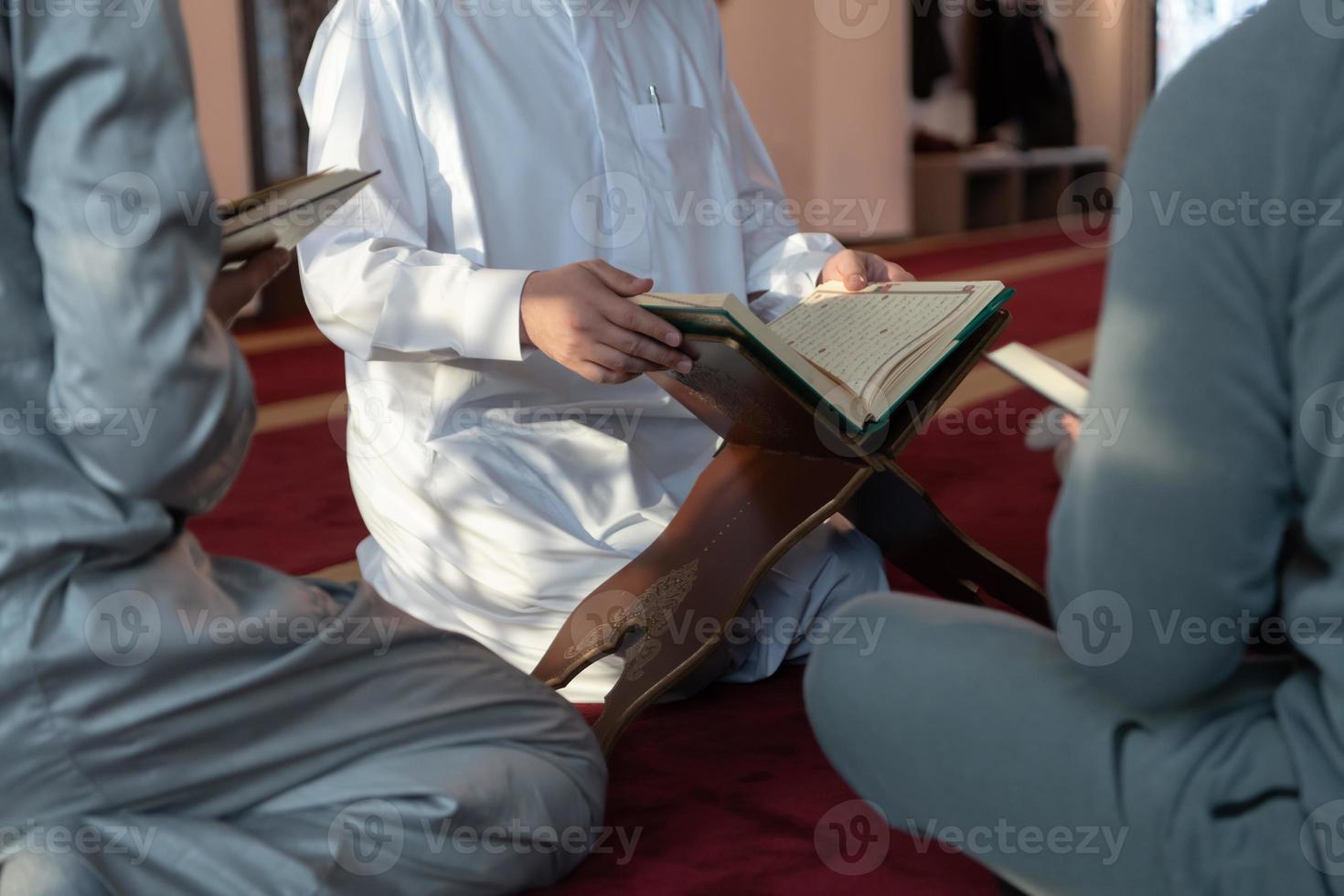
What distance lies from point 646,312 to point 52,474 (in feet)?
1.82

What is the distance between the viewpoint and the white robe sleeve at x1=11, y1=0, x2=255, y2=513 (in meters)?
0.78

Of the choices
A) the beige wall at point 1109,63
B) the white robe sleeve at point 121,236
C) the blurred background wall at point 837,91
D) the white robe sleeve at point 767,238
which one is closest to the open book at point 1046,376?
the white robe sleeve at point 767,238

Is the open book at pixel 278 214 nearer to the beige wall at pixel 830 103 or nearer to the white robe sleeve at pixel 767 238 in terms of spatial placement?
the white robe sleeve at pixel 767 238

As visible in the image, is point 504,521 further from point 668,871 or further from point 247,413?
point 247,413

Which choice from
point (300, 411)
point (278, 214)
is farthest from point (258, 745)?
point (300, 411)

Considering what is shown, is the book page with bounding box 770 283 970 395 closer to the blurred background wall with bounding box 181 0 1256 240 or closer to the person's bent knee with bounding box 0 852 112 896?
the person's bent knee with bounding box 0 852 112 896

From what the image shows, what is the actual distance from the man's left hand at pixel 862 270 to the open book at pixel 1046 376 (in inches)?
6.1

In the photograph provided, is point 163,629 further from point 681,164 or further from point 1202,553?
point 681,164

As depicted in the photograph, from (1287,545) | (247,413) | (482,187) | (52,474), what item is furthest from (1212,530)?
(482,187)

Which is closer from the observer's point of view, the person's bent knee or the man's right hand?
the person's bent knee

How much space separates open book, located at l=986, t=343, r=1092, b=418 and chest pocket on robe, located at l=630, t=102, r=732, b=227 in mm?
424

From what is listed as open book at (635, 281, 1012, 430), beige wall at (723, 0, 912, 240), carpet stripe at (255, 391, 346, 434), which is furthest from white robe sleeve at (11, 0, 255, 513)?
beige wall at (723, 0, 912, 240)

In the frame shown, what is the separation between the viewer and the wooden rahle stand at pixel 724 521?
4.73ft

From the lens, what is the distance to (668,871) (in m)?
1.23
